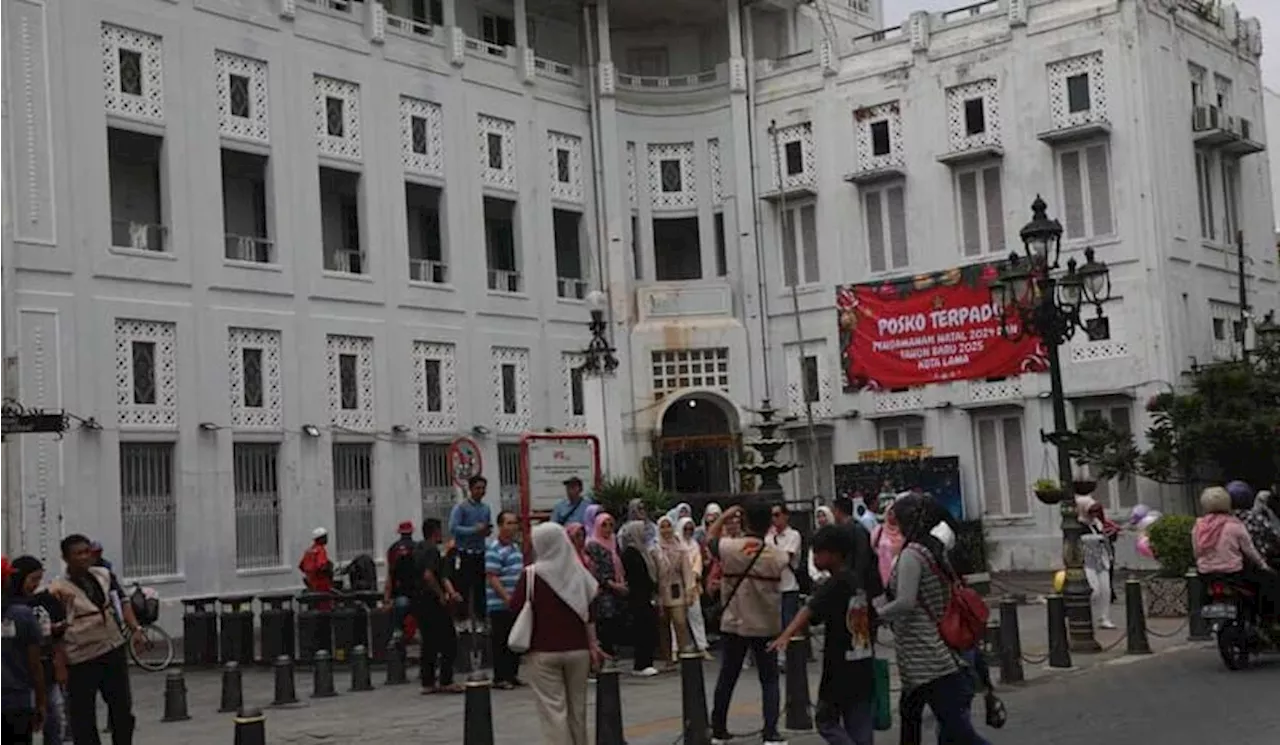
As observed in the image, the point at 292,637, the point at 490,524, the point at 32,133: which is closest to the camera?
the point at 490,524

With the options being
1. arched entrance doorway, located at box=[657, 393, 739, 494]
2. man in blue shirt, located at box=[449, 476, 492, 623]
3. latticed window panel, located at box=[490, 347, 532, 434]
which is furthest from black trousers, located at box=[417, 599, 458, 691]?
arched entrance doorway, located at box=[657, 393, 739, 494]

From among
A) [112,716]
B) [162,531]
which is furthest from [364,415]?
[112,716]

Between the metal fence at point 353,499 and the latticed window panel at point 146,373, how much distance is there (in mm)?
3961

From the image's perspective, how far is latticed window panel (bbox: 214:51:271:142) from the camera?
97.5 ft

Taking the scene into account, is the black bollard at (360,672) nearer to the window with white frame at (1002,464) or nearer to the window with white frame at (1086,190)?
the window with white frame at (1002,464)

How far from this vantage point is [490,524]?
57.2 ft

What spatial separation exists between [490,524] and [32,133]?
1341 cm

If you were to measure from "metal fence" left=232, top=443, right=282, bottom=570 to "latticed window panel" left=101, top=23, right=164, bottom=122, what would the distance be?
21.0 feet

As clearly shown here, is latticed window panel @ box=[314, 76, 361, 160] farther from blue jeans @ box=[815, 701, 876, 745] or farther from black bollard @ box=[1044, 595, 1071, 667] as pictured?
blue jeans @ box=[815, 701, 876, 745]

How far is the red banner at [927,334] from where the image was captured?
3338 cm

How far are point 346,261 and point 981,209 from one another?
13.6m

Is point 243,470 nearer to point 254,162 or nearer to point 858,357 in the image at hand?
point 254,162

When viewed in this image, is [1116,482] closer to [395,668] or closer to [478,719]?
[395,668]

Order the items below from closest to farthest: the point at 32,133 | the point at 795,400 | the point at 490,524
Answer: the point at 490,524
the point at 32,133
the point at 795,400
